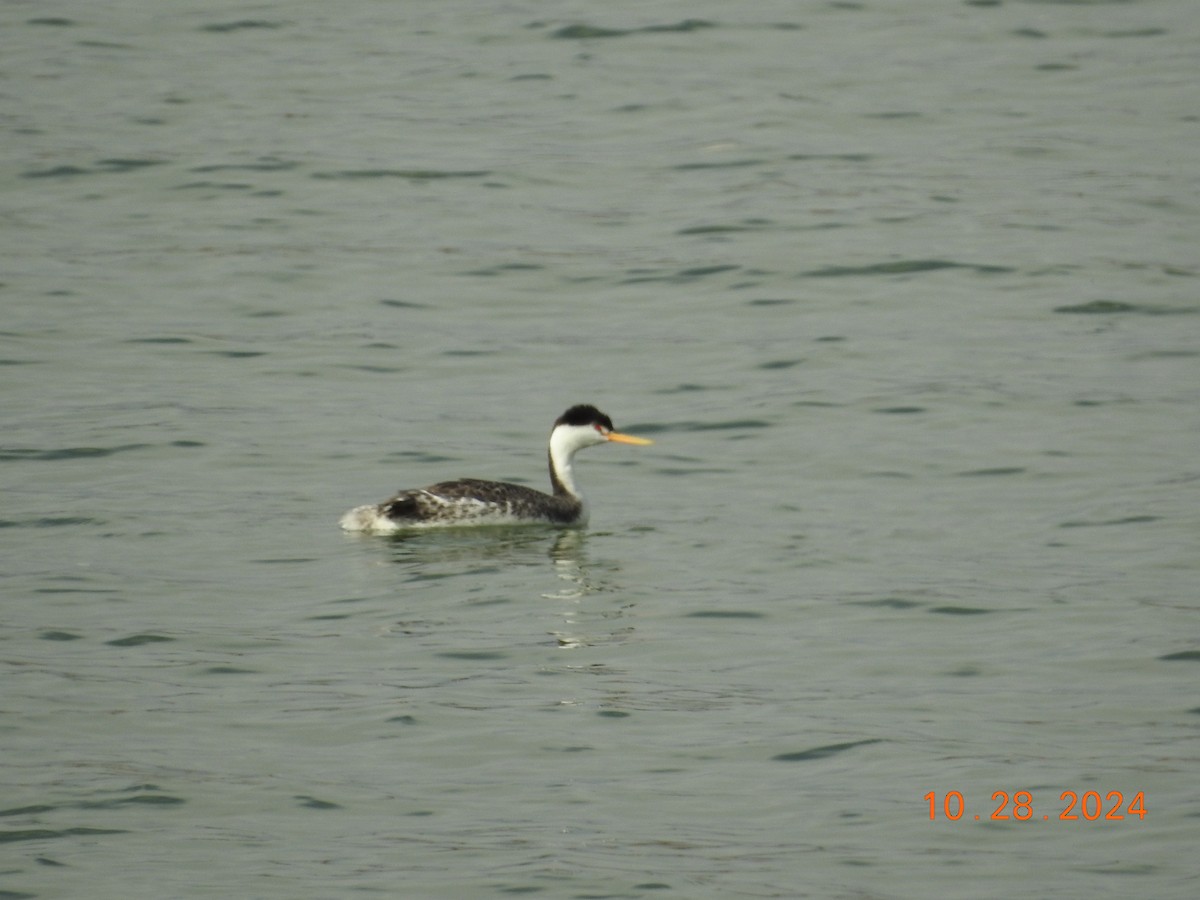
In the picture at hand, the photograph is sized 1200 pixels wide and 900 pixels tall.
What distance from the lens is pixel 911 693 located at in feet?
33.5

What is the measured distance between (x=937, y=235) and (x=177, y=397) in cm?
834

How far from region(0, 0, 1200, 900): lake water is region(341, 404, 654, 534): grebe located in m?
0.17

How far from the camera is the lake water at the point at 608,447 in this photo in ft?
28.8

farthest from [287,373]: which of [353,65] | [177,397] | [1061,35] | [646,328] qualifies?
[1061,35]

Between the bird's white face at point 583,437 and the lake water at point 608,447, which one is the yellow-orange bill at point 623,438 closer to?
the bird's white face at point 583,437

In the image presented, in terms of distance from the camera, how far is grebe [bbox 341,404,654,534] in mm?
13336
